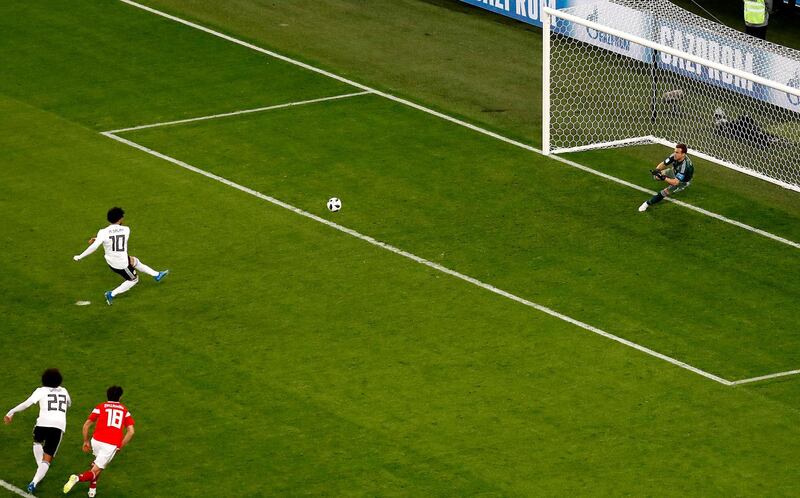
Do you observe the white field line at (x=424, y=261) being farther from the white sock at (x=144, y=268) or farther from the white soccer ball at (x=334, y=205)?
the white sock at (x=144, y=268)

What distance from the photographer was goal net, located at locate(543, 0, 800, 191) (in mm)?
29234

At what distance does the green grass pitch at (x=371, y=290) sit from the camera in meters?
20.1

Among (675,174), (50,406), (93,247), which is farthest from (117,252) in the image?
(675,174)

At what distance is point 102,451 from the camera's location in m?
18.8

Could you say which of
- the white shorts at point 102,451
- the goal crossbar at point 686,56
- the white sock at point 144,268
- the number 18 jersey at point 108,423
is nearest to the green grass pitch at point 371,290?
the white sock at point 144,268

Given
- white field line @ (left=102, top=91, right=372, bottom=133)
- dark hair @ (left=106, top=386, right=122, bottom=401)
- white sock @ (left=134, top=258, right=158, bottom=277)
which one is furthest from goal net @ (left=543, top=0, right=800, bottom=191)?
dark hair @ (left=106, top=386, right=122, bottom=401)

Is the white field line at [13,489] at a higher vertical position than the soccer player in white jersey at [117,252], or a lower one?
lower

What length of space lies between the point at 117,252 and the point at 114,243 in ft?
0.48

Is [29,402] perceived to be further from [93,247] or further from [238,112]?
[238,112]

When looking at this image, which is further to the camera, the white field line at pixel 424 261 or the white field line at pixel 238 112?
the white field line at pixel 238 112

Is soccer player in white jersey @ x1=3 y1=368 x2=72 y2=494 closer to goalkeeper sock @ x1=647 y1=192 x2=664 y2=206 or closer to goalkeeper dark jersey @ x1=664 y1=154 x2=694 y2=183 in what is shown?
goalkeeper sock @ x1=647 y1=192 x2=664 y2=206

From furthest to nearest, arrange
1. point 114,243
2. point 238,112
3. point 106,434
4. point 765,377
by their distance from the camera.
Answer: point 238,112 < point 114,243 < point 765,377 < point 106,434

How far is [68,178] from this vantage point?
28375 millimetres

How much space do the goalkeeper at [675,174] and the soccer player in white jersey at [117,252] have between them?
29.0 feet
